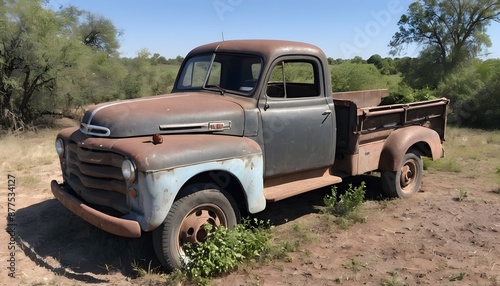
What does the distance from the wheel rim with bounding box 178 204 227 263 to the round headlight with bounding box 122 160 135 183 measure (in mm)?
625

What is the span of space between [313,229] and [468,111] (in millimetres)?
12815

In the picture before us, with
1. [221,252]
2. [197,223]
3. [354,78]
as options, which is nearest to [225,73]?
[197,223]

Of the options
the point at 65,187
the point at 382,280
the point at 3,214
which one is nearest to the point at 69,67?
the point at 3,214

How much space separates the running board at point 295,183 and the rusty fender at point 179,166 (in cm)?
38

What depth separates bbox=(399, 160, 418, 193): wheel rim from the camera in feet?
19.1

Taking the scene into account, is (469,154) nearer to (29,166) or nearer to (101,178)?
(101,178)

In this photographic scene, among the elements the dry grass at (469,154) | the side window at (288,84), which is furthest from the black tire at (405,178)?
the dry grass at (469,154)

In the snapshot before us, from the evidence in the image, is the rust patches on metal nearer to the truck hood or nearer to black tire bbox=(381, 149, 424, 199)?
the truck hood

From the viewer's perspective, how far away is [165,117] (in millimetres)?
3785

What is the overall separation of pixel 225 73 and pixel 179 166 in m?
1.64

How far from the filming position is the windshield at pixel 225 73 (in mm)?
4480

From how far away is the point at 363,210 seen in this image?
5305 mm

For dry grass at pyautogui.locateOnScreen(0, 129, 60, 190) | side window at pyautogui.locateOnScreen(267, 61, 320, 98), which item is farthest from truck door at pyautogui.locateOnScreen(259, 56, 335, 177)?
dry grass at pyautogui.locateOnScreen(0, 129, 60, 190)

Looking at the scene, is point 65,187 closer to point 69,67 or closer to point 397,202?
point 397,202
